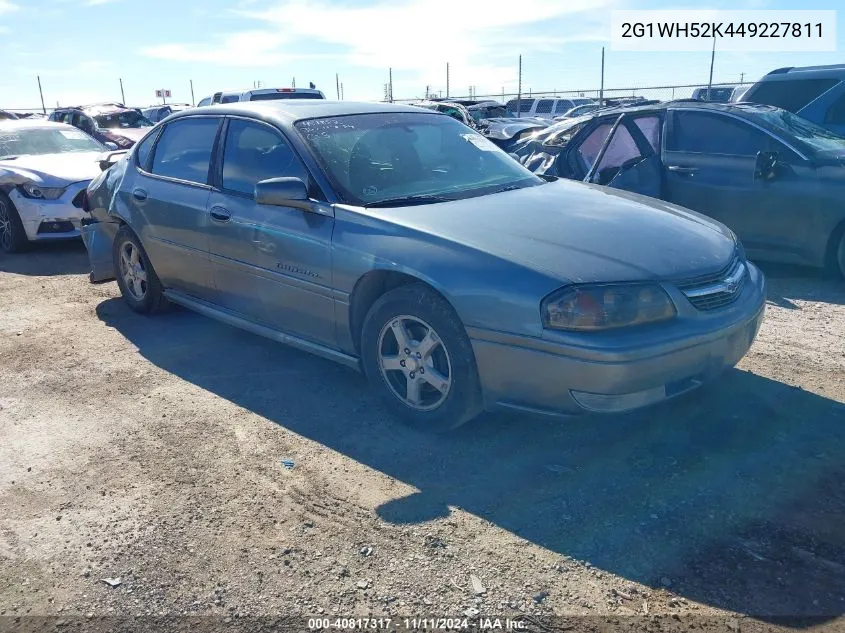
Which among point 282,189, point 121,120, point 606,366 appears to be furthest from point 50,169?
point 121,120

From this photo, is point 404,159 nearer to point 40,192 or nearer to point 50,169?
point 40,192

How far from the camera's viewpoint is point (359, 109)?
15.8 ft

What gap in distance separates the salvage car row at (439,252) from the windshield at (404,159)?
14 mm

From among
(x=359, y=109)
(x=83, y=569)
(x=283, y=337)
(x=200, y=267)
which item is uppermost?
(x=359, y=109)

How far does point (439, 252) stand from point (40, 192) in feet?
21.5

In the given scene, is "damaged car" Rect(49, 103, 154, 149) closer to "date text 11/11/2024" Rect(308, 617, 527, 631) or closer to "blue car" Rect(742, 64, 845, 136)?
"blue car" Rect(742, 64, 845, 136)

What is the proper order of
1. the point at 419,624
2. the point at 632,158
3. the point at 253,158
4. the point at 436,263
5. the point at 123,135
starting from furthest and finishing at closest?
the point at 123,135, the point at 632,158, the point at 253,158, the point at 436,263, the point at 419,624

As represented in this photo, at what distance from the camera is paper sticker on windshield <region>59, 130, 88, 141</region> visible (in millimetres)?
10238

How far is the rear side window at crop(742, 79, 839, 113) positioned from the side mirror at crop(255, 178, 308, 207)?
7411 millimetres

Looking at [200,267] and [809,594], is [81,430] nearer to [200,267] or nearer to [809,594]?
[200,267]

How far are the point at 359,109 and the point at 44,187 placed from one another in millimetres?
5161

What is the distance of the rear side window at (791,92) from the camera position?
9.09 meters

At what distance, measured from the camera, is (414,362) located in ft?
12.3

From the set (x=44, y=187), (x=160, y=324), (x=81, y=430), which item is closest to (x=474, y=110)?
(x=44, y=187)
